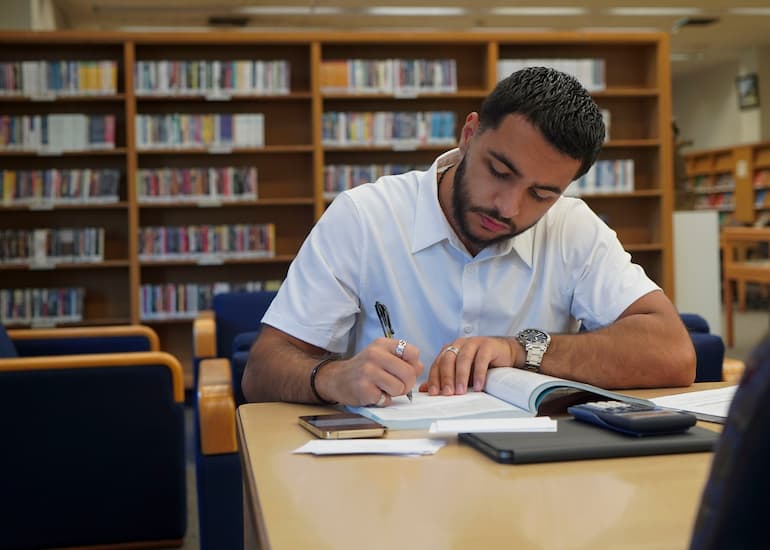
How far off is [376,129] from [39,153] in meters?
2.20

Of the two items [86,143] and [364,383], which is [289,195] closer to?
[86,143]

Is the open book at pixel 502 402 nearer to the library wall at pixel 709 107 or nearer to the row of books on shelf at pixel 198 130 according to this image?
the row of books on shelf at pixel 198 130

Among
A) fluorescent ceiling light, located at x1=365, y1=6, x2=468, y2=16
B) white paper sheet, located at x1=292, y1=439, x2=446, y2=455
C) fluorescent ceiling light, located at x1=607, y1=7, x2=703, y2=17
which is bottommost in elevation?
white paper sheet, located at x1=292, y1=439, x2=446, y2=455

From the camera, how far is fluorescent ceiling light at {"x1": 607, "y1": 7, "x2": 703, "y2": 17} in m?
10.5

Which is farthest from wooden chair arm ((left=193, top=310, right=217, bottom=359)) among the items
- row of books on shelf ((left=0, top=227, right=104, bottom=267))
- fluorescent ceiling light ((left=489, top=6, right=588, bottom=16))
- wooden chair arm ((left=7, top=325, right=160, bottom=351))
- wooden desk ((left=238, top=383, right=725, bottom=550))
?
fluorescent ceiling light ((left=489, top=6, right=588, bottom=16))

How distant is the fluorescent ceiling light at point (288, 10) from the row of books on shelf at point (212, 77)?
4.23 metres

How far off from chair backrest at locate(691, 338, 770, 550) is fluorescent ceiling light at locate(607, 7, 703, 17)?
35.6 ft

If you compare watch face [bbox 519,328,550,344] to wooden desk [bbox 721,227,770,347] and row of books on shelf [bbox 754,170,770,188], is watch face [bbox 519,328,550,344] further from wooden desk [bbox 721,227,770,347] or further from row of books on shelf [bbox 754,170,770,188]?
row of books on shelf [bbox 754,170,770,188]

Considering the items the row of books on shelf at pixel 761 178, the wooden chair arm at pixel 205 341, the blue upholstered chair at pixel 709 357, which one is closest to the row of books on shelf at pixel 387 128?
the wooden chair arm at pixel 205 341

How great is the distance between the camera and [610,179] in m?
6.21

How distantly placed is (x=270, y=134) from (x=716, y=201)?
446 inches

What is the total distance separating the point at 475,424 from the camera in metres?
1.06

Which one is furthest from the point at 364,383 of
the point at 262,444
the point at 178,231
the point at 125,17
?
the point at 125,17

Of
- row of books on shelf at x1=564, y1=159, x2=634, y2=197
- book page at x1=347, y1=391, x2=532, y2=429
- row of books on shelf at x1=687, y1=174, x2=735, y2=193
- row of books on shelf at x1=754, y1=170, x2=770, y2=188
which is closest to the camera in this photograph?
book page at x1=347, y1=391, x2=532, y2=429
